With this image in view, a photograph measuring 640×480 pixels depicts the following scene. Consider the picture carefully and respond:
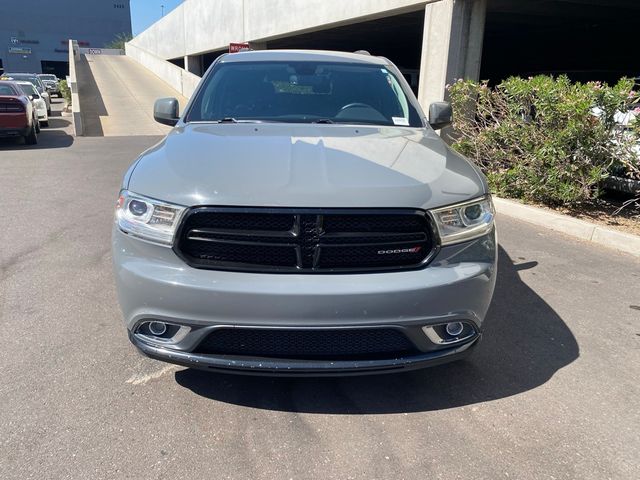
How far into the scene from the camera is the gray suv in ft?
7.57

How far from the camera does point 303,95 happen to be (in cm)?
394

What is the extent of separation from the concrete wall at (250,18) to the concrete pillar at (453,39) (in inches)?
26.3

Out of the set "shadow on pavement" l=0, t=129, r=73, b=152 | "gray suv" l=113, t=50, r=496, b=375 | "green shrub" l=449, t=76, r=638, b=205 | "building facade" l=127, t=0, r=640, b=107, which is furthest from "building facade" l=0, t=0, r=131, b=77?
"gray suv" l=113, t=50, r=496, b=375

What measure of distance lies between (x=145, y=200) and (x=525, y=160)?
19.5 feet

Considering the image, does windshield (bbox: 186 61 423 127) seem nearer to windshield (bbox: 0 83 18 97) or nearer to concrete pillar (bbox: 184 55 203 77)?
windshield (bbox: 0 83 18 97)

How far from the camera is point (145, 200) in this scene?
2.45 meters

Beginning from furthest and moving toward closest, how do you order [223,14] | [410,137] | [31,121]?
[223,14] < [31,121] < [410,137]

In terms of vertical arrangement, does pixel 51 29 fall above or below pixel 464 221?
above

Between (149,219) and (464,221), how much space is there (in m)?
1.55

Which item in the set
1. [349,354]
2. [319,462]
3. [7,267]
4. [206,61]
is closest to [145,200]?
[349,354]

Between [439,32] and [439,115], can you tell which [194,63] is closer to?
[439,32]

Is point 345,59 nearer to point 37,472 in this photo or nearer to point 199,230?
point 199,230

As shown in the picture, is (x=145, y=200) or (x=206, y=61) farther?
(x=206, y=61)

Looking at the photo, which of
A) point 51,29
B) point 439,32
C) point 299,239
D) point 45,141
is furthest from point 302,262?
point 51,29
